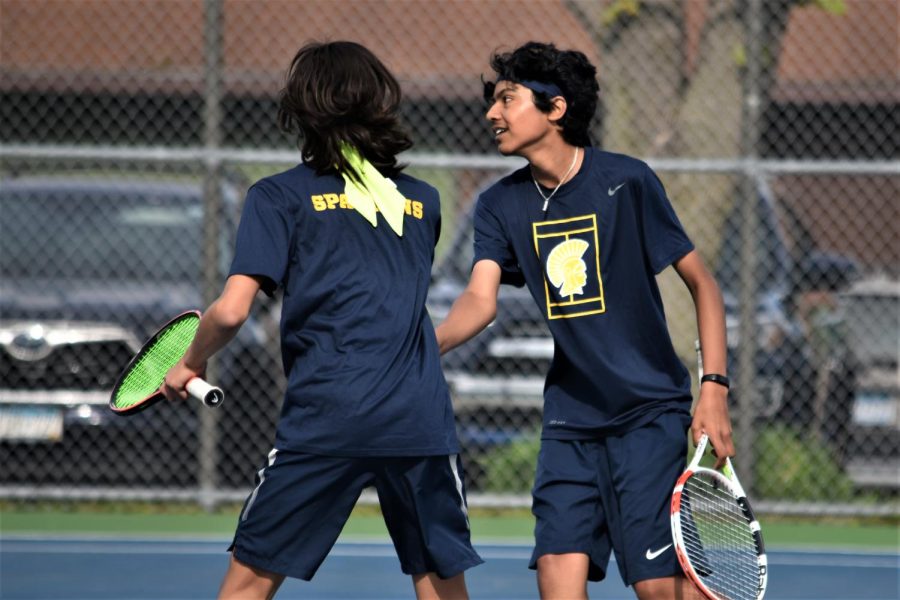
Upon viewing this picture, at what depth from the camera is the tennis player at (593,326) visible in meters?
4.14

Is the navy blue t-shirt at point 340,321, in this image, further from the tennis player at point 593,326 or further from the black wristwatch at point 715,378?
A: the black wristwatch at point 715,378

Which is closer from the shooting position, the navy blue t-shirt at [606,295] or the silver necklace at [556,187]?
the navy blue t-shirt at [606,295]

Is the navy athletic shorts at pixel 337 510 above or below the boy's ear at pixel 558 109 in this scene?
below

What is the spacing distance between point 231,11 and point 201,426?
6.26m

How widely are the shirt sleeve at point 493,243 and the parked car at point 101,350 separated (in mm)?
4111

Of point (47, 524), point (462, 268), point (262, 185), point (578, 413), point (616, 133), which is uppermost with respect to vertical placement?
point (262, 185)

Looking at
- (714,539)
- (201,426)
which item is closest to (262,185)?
(714,539)

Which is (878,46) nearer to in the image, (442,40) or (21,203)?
→ (442,40)

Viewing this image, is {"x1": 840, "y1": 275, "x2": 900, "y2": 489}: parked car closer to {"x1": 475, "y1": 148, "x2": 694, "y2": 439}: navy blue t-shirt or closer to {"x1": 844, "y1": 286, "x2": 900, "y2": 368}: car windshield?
{"x1": 844, "y1": 286, "x2": 900, "y2": 368}: car windshield

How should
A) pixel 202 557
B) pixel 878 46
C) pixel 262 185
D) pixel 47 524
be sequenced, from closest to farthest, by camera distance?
pixel 262 185 < pixel 202 557 < pixel 47 524 < pixel 878 46

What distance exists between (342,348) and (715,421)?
1.00 m

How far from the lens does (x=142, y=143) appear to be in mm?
13125

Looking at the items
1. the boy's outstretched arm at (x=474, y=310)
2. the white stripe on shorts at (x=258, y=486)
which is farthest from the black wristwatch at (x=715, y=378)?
the white stripe on shorts at (x=258, y=486)

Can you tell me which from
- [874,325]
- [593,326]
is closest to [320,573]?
[593,326]
